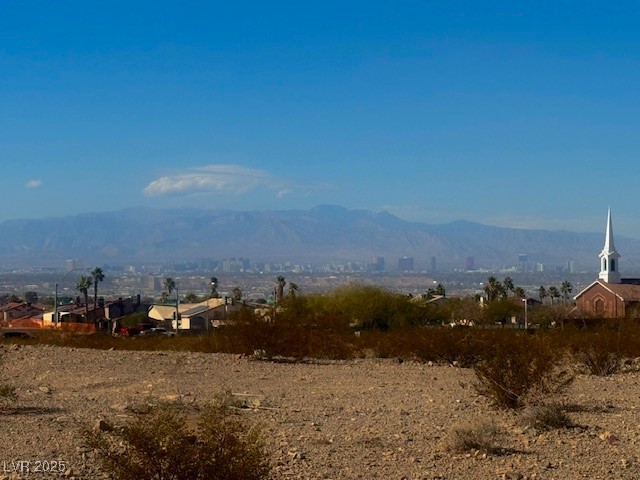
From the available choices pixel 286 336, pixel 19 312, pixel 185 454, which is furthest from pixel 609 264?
pixel 185 454

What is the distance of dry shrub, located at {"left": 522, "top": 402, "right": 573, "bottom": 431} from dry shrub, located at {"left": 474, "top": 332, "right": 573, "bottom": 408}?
5.91 ft

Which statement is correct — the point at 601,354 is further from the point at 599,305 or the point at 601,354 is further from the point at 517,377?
the point at 599,305

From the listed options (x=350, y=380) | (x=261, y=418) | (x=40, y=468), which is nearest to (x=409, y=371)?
(x=350, y=380)

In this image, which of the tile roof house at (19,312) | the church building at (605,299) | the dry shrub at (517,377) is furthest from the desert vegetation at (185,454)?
the tile roof house at (19,312)

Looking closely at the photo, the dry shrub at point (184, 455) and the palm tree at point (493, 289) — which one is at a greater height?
the dry shrub at point (184, 455)

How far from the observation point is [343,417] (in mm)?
17562

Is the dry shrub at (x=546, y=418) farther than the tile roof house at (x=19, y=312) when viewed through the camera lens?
No

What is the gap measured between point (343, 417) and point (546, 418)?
3753 mm

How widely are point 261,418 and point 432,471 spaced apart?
5.00 m

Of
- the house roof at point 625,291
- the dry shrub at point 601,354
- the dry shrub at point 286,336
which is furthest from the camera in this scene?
the house roof at point 625,291

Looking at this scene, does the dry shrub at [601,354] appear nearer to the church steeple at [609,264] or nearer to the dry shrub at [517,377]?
the dry shrub at [517,377]

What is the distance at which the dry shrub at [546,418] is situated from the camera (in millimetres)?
15625

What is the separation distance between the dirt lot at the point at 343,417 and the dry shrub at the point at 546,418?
0.81 feet

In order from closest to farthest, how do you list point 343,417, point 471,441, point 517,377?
1. point 471,441
2. point 343,417
3. point 517,377
